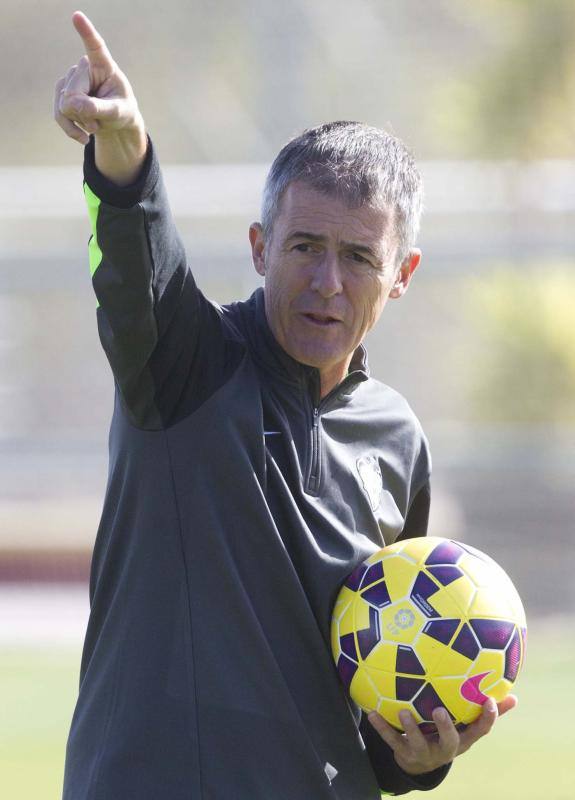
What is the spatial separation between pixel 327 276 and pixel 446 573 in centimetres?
62

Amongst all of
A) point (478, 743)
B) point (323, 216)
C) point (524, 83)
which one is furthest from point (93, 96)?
point (524, 83)

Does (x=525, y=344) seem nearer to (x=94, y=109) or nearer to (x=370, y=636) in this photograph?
(x=370, y=636)

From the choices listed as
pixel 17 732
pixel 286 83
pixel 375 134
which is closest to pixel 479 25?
pixel 286 83

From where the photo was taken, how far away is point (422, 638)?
241 centimetres

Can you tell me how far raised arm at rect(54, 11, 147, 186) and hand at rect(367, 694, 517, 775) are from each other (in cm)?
109

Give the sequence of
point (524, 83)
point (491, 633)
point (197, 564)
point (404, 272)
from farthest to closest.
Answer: point (524, 83) < point (404, 272) < point (491, 633) < point (197, 564)

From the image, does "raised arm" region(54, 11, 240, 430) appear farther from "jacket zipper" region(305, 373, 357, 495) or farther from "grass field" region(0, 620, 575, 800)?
"grass field" region(0, 620, 575, 800)

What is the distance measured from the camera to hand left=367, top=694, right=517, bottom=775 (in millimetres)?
2338

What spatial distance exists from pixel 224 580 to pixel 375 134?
0.97m

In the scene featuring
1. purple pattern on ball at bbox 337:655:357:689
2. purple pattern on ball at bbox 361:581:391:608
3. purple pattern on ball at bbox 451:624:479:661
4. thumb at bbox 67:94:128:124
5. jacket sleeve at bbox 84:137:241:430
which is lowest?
purple pattern on ball at bbox 337:655:357:689

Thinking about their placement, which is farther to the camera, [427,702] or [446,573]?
[446,573]

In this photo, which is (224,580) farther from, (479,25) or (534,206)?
(479,25)

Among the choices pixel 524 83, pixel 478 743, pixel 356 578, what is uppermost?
pixel 524 83

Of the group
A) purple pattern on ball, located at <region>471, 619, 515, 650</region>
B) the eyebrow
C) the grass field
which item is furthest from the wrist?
the grass field
